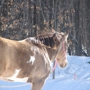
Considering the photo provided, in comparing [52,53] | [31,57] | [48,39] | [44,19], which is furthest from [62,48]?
[44,19]

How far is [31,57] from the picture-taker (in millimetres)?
4230

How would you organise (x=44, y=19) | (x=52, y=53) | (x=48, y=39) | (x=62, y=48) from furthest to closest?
(x=44, y=19), (x=62, y=48), (x=52, y=53), (x=48, y=39)

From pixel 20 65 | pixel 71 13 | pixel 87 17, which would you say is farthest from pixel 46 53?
pixel 87 17

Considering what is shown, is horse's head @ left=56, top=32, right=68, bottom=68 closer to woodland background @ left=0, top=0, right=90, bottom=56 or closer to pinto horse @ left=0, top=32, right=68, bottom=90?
pinto horse @ left=0, top=32, right=68, bottom=90

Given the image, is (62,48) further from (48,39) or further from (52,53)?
(48,39)

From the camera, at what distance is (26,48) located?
A: 13.9 feet

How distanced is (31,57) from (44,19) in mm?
9217

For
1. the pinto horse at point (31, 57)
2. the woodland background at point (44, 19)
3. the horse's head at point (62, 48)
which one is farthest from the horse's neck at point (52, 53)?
the woodland background at point (44, 19)

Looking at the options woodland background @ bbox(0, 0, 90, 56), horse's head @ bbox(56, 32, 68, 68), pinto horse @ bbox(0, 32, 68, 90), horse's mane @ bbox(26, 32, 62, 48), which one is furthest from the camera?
woodland background @ bbox(0, 0, 90, 56)

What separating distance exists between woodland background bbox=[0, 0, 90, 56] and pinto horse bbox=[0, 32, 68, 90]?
5660 mm

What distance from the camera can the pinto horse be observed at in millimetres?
3809

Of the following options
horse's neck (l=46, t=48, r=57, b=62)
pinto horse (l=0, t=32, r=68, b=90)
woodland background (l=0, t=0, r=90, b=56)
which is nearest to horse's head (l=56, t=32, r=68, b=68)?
pinto horse (l=0, t=32, r=68, b=90)

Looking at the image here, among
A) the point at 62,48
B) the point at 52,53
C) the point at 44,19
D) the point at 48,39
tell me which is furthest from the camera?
the point at 44,19

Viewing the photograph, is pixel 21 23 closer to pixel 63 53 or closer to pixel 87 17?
pixel 87 17
